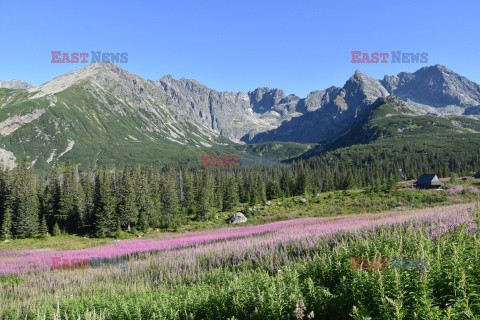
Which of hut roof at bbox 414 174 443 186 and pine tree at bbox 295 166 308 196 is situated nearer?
hut roof at bbox 414 174 443 186

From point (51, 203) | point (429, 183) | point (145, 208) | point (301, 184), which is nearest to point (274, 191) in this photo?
point (301, 184)

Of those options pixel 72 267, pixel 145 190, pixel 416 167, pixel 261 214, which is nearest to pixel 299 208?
pixel 261 214

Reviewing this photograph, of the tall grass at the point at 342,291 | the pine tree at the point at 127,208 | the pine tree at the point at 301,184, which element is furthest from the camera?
the pine tree at the point at 301,184

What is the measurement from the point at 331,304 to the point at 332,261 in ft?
6.24

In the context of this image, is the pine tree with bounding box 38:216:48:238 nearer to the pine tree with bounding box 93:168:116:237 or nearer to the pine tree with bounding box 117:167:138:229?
the pine tree with bounding box 93:168:116:237

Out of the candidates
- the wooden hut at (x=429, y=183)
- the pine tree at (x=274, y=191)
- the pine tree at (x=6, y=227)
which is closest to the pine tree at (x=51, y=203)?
the pine tree at (x=6, y=227)

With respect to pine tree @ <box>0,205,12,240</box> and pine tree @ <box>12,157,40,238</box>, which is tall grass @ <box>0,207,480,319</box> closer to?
pine tree @ <box>0,205,12,240</box>

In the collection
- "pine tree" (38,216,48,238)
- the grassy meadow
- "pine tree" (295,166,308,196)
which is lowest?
"pine tree" (38,216,48,238)

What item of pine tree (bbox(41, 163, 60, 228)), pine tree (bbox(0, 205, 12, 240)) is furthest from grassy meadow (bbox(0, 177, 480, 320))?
pine tree (bbox(41, 163, 60, 228))

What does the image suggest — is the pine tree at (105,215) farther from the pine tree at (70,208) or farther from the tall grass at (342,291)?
the tall grass at (342,291)

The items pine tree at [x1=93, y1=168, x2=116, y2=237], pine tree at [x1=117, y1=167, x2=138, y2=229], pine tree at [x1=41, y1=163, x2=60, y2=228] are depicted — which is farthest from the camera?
pine tree at [x1=41, y1=163, x2=60, y2=228]

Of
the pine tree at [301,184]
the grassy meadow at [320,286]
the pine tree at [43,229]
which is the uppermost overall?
the grassy meadow at [320,286]

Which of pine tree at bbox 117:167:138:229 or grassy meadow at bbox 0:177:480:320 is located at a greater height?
grassy meadow at bbox 0:177:480:320

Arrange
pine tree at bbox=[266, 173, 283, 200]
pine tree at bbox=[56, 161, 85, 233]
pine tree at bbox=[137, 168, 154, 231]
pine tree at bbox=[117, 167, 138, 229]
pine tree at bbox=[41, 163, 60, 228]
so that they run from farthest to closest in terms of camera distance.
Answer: pine tree at bbox=[266, 173, 283, 200] → pine tree at bbox=[41, 163, 60, 228] → pine tree at bbox=[56, 161, 85, 233] → pine tree at bbox=[137, 168, 154, 231] → pine tree at bbox=[117, 167, 138, 229]
